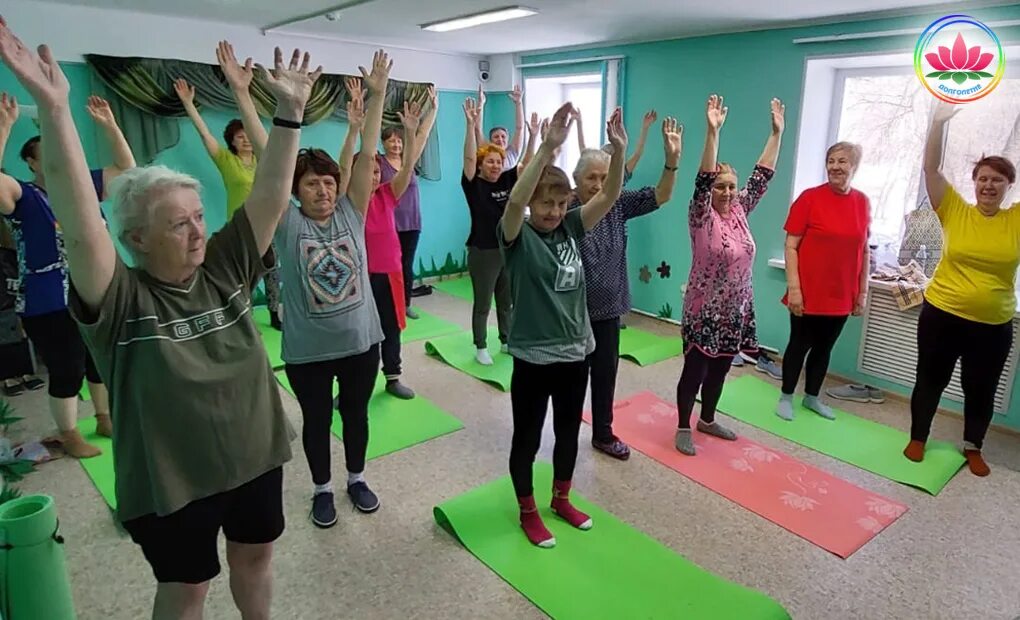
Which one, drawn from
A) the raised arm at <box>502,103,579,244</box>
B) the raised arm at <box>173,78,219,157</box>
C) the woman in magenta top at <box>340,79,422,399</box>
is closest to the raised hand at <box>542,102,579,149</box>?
the raised arm at <box>502,103,579,244</box>

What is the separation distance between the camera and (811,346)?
3.30 m

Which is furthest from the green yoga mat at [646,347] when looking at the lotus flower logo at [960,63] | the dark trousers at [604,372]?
the lotus flower logo at [960,63]

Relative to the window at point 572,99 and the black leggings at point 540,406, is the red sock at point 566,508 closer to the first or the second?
the black leggings at point 540,406

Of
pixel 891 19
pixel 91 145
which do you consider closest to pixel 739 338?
pixel 891 19

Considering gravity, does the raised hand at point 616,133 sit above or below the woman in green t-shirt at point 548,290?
above

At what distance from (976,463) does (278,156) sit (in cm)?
317

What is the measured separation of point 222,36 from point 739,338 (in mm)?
4161

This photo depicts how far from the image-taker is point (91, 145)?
428 cm

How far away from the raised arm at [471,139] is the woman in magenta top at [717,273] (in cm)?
131

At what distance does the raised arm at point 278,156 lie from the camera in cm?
139

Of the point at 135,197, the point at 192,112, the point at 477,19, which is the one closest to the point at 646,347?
the point at 477,19

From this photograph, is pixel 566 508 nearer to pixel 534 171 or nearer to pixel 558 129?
pixel 534 171

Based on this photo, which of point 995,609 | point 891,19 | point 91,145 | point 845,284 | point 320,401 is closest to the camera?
point 995,609

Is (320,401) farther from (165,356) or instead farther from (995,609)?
(995,609)
